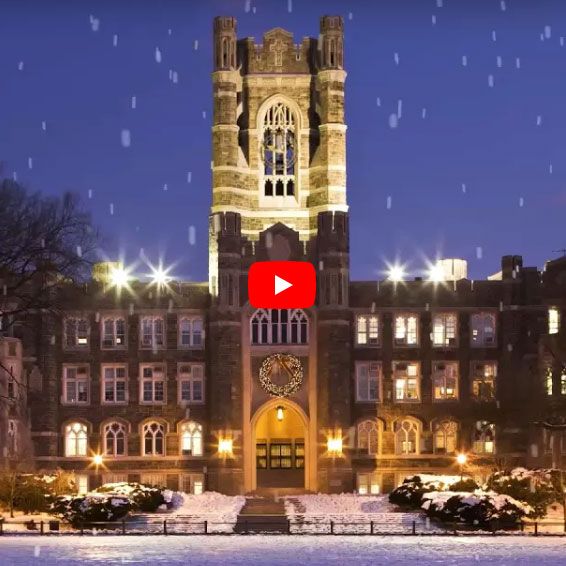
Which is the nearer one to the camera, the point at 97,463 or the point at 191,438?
the point at 97,463

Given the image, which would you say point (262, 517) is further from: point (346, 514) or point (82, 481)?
point (82, 481)

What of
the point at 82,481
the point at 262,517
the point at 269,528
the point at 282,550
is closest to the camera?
the point at 282,550

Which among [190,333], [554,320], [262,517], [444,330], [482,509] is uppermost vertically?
[554,320]

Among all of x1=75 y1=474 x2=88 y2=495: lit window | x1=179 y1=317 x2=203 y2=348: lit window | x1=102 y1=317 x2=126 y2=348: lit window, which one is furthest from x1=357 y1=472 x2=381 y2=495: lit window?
x1=102 y1=317 x2=126 y2=348: lit window

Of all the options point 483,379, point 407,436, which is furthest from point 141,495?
point 483,379

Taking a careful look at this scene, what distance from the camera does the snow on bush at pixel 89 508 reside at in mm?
63203

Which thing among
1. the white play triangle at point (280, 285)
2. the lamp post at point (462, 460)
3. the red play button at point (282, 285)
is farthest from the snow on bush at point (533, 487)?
the white play triangle at point (280, 285)

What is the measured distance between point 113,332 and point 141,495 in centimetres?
1966

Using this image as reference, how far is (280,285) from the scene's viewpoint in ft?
285

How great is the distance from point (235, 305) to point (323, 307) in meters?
4.87

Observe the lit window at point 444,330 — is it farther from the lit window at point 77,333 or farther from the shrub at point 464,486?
the lit window at point 77,333

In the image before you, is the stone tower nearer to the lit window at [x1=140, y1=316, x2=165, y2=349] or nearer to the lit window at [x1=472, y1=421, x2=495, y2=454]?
the lit window at [x1=140, y1=316, x2=165, y2=349]

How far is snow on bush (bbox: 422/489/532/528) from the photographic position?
203 ft

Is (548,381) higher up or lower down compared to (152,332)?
lower down
